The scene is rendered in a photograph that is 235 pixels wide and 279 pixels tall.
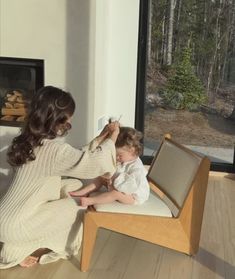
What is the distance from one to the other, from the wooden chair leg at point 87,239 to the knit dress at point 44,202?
125 millimetres

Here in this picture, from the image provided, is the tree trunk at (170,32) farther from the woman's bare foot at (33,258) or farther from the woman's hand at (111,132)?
the woman's bare foot at (33,258)

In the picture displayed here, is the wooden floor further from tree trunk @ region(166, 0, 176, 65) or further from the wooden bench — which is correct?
tree trunk @ region(166, 0, 176, 65)

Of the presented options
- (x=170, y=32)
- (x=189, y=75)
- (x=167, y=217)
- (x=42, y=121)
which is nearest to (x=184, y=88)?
(x=189, y=75)

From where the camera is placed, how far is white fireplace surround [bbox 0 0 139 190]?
11.1 feet

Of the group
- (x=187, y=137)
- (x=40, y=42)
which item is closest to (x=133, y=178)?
(x=40, y=42)

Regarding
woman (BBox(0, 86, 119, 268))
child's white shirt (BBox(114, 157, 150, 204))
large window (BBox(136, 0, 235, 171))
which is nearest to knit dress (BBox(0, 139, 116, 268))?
woman (BBox(0, 86, 119, 268))

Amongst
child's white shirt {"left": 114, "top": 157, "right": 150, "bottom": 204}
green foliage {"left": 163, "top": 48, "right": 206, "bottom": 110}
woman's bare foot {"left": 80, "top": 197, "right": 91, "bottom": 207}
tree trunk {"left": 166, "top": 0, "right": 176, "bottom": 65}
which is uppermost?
tree trunk {"left": 166, "top": 0, "right": 176, "bottom": 65}

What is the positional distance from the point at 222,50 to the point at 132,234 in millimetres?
2107

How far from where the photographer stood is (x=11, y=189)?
230cm

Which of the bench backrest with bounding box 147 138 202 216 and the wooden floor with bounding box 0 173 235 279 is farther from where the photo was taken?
the bench backrest with bounding box 147 138 202 216

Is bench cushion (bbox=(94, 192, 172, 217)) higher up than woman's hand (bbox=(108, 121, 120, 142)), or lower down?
lower down

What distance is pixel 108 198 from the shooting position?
93.7 inches

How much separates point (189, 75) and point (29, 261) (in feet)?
7.44

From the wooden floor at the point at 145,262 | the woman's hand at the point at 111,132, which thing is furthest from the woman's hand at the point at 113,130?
the wooden floor at the point at 145,262
